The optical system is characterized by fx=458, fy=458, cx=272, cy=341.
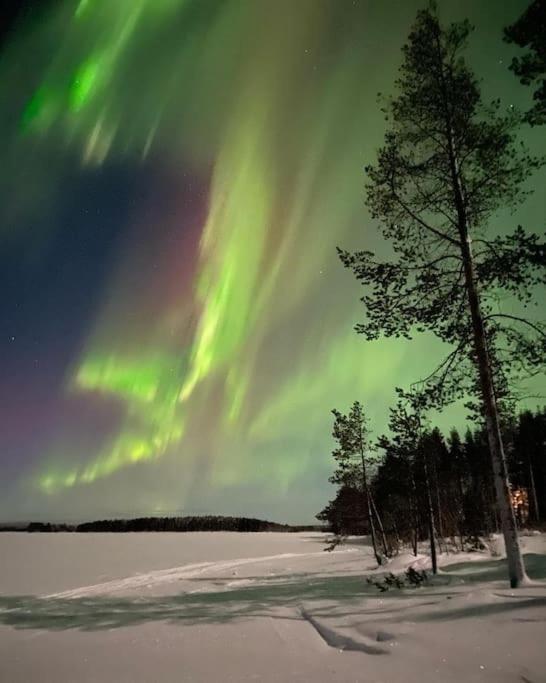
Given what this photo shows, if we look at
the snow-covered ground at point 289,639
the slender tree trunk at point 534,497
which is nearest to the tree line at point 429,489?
the slender tree trunk at point 534,497

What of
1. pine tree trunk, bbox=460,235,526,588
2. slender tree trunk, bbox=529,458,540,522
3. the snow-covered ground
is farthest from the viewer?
slender tree trunk, bbox=529,458,540,522

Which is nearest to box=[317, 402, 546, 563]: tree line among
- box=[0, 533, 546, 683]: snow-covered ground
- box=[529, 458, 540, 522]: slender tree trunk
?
box=[529, 458, 540, 522]: slender tree trunk

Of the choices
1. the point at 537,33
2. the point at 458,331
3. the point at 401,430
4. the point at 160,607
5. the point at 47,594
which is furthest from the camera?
the point at 401,430

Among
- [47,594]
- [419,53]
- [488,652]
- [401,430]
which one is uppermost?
[419,53]

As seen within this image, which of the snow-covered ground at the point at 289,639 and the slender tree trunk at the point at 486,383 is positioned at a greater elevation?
the slender tree trunk at the point at 486,383

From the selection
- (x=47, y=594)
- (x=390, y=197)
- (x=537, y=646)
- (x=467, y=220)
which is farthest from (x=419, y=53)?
(x=47, y=594)

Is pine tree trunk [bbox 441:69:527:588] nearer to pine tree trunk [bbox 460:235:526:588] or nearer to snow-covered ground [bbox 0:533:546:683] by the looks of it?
pine tree trunk [bbox 460:235:526:588]

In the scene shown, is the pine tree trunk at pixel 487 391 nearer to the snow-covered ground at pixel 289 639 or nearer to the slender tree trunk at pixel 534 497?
the snow-covered ground at pixel 289 639

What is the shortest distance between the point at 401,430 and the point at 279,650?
1585 cm

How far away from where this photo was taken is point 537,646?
507 centimetres

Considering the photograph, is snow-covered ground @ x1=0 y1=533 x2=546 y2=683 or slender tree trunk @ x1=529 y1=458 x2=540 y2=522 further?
slender tree trunk @ x1=529 y1=458 x2=540 y2=522

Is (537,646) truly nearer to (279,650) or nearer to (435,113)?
(279,650)

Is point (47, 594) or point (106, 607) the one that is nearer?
point (106, 607)

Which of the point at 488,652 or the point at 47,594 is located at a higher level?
the point at 488,652
